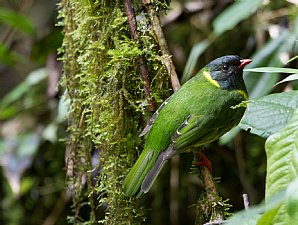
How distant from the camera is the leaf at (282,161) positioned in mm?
950

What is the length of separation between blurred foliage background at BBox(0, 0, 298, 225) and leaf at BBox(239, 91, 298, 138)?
5.34ft

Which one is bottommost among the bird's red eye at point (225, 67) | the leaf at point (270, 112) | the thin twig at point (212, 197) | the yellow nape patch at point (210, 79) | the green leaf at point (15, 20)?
the thin twig at point (212, 197)

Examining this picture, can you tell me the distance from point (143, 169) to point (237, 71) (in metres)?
0.69

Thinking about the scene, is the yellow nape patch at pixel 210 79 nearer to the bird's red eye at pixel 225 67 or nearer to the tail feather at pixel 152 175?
the bird's red eye at pixel 225 67

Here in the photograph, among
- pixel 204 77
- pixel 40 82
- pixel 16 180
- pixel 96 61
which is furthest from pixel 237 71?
pixel 40 82

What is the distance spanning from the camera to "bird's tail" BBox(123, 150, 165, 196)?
178cm

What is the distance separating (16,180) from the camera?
296 cm

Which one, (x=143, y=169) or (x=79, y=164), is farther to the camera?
(x=79, y=164)

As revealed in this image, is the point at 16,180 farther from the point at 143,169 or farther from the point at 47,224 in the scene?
the point at 143,169

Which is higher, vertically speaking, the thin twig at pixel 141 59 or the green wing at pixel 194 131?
the thin twig at pixel 141 59

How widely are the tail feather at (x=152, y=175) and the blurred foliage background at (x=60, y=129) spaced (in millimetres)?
1350

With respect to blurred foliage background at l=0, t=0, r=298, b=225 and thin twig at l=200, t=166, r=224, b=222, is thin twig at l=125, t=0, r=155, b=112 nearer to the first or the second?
thin twig at l=200, t=166, r=224, b=222

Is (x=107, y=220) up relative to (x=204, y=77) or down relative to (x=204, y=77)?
down

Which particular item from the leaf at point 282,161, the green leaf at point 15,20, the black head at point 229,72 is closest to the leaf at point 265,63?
the black head at point 229,72
